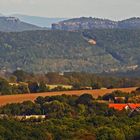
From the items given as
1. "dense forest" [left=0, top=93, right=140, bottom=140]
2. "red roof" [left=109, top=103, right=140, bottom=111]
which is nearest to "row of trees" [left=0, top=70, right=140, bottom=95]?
"red roof" [left=109, top=103, right=140, bottom=111]

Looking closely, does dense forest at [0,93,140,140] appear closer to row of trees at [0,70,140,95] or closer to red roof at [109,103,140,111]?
red roof at [109,103,140,111]

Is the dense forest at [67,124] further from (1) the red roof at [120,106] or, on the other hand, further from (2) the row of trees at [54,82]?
(2) the row of trees at [54,82]

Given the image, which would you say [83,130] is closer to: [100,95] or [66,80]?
[100,95]

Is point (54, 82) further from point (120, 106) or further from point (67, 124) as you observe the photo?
point (67, 124)

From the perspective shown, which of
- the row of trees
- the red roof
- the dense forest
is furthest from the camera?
the row of trees

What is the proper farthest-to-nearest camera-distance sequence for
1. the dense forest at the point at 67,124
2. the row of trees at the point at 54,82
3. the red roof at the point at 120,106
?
the row of trees at the point at 54,82, the red roof at the point at 120,106, the dense forest at the point at 67,124

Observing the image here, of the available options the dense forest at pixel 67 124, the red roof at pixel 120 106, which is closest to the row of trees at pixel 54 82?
the red roof at pixel 120 106

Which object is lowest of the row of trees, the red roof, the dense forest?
the row of trees

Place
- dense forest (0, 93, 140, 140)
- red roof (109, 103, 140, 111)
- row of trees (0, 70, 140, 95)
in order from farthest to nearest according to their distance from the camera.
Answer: row of trees (0, 70, 140, 95), red roof (109, 103, 140, 111), dense forest (0, 93, 140, 140)
